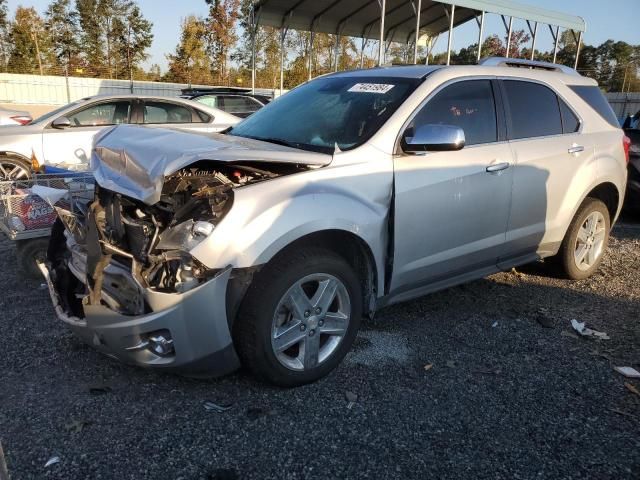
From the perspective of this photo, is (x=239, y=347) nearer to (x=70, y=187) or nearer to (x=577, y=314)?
(x=70, y=187)

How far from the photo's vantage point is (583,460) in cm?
247

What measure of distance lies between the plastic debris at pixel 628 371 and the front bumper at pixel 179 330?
8.02 ft

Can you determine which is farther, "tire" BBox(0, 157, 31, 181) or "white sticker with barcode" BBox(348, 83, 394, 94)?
"tire" BBox(0, 157, 31, 181)

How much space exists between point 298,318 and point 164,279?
0.77 m

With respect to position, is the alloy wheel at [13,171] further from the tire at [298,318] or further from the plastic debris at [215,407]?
the tire at [298,318]

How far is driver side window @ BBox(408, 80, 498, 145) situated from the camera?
350cm

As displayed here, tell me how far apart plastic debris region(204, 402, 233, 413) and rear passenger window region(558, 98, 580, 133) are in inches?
139

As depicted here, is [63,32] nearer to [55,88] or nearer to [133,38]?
[133,38]

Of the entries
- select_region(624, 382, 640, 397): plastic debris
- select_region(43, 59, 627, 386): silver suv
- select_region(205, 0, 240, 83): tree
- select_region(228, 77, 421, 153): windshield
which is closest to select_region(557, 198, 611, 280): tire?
select_region(43, 59, 627, 386): silver suv

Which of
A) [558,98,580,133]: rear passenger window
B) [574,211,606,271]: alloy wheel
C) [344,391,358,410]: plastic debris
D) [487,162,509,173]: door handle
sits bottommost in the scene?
[344,391,358,410]: plastic debris

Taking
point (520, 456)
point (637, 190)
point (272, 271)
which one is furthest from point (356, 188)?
point (637, 190)

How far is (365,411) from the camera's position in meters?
2.81

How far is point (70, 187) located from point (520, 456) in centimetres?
358

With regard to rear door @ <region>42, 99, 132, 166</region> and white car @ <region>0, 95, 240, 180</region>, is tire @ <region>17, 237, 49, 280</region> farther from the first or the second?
rear door @ <region>42, 99, 132, 166</region>
